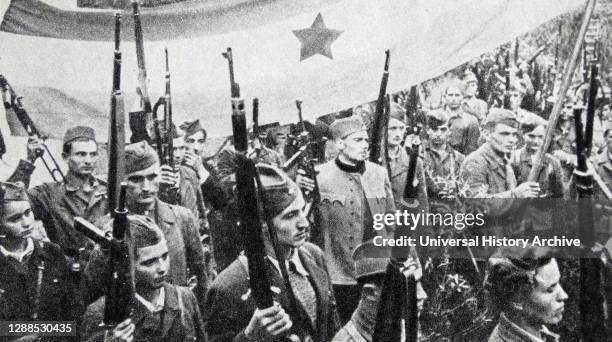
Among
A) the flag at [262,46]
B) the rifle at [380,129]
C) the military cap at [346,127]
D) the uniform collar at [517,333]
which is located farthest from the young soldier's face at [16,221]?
the uniform collar at [517,333]

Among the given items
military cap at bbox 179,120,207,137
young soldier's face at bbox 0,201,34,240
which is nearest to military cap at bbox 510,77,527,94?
military cap at bbox 179,120,207,137

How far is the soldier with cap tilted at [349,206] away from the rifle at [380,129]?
0.06 meters

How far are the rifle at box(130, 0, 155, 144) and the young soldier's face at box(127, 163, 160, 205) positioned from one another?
21cm

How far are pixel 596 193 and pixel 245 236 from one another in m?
2.49

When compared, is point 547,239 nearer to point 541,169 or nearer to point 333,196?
point 541,169

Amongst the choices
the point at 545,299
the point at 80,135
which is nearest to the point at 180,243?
the point at 80,135

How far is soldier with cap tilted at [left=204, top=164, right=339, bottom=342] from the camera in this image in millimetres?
4859

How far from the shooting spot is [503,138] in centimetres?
523

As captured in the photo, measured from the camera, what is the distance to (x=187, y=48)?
18.4 ft

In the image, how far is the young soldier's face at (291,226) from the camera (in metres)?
4.91

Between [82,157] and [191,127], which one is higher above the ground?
[191,127]

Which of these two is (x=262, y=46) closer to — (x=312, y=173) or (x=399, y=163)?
(x=312, y=173)

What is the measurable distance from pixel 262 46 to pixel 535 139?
215cm

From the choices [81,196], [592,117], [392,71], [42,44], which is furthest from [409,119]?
[42,44]
